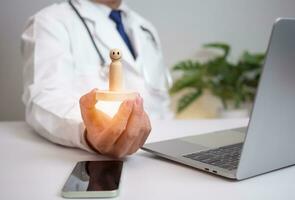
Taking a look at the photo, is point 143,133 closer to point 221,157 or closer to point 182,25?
point 221,157

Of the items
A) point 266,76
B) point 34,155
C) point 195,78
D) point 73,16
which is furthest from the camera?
point 195,78

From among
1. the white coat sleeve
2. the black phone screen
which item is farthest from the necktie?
the black phone screen

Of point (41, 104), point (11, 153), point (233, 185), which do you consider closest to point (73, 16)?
point (41, 104)

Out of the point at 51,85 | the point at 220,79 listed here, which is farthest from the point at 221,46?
the point at 51,85

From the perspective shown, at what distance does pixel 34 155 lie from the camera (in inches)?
29.2

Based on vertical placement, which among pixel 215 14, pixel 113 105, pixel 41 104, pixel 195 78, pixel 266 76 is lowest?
pixel 195 78

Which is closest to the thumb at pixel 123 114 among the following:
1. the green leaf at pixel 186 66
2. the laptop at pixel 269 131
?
the laptop at pixel 269 131

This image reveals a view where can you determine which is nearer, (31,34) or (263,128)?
(263,128)

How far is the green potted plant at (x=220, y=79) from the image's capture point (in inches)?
85.0

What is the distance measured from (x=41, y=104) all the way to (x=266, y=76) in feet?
1.98

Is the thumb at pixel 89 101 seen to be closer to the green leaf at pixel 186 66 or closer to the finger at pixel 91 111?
the finger at pixel 91 111

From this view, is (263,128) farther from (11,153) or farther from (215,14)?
(215,14)

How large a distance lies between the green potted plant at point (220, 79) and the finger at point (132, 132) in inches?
59.7

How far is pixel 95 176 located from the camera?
0.56 m
